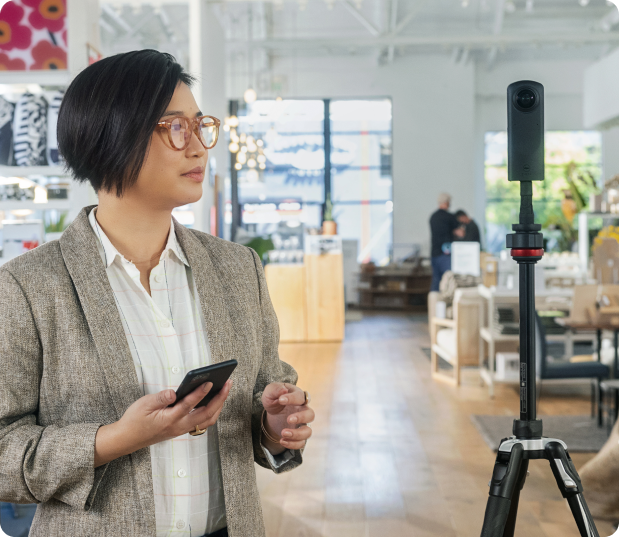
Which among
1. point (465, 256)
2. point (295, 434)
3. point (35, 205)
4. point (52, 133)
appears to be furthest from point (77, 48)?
point (465, 256)

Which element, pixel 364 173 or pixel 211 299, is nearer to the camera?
pixel 211 299

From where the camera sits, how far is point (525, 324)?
127cm

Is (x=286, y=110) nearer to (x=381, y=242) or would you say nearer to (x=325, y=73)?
(x=325, y=73)

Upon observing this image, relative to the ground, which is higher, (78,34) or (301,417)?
(78,34)

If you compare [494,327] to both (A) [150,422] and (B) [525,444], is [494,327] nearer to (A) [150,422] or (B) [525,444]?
(B) [525,444]

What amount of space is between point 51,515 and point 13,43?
221 centimetres

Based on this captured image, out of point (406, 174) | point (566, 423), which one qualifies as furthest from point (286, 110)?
point (566, 423)

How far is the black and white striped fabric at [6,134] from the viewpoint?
2.50 meters

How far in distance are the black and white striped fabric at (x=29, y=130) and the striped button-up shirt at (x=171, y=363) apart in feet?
5.15

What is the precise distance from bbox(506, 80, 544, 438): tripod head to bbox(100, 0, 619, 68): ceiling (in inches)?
371

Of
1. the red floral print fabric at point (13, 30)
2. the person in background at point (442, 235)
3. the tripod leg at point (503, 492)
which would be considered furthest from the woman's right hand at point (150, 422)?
the person in background at point (442, 235)

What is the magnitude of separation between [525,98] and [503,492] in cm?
78

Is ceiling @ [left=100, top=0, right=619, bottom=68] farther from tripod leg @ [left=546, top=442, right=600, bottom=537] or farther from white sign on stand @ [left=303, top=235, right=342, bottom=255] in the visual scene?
tripod leg @ [left=546, top=442, right=600, bottom=537]

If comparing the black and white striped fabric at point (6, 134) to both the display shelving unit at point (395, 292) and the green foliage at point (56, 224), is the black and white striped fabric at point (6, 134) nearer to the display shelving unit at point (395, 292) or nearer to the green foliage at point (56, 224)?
the green foliage at point (56, 224)
